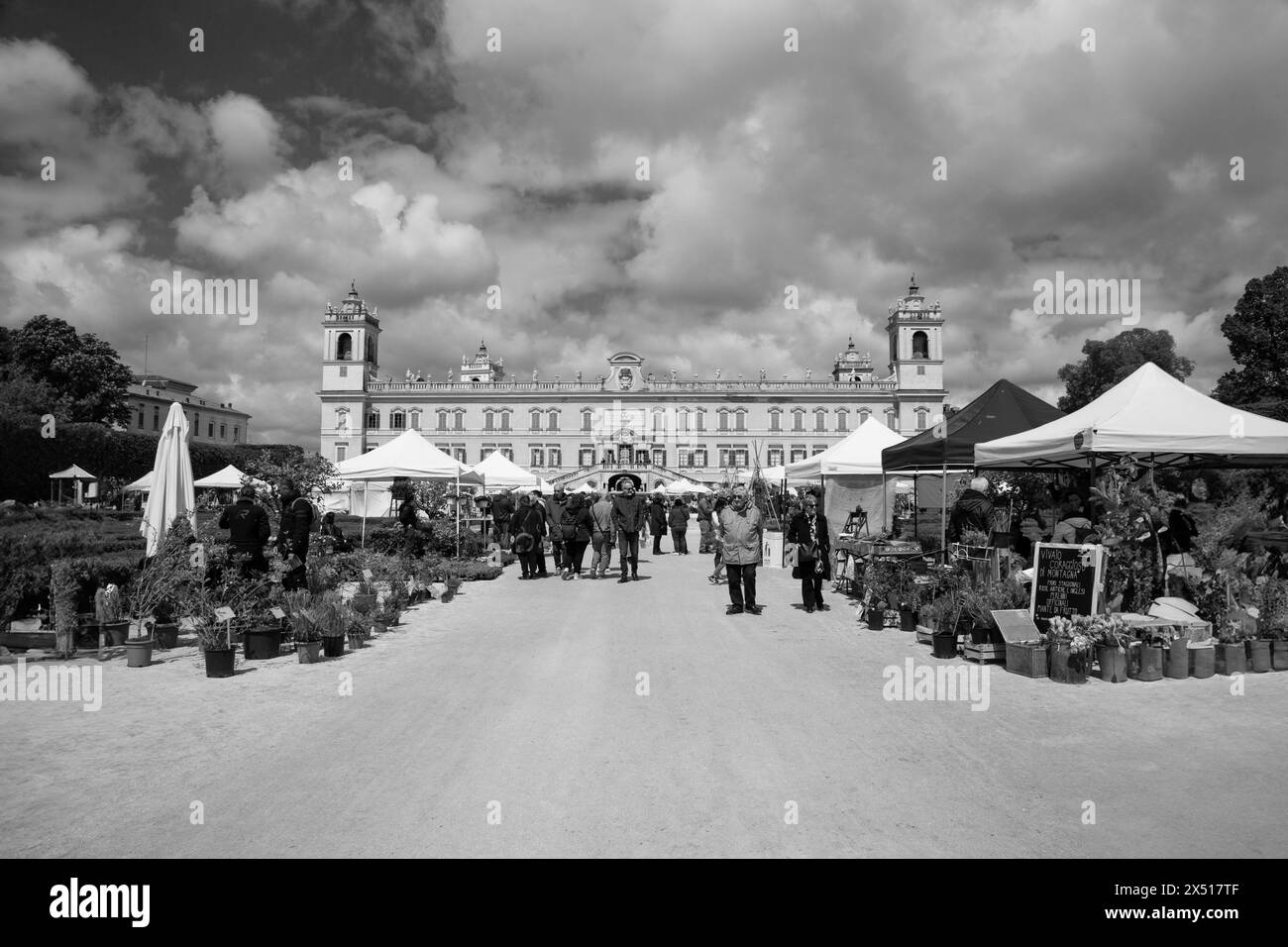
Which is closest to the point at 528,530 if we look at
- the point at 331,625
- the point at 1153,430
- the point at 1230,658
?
the point at 331,625

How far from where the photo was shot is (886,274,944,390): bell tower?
8456 centimetres

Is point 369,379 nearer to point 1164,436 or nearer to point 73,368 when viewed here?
point 73,368

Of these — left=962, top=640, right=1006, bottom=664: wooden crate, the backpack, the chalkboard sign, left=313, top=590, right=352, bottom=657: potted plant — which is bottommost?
left=962, top=640, right=1006, bottom=664: wooden crate

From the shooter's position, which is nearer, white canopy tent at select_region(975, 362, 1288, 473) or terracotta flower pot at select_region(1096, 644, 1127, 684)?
terracotta flower pot at select_region(1096, 644, 1127, 684)

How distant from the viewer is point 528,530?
16.0m

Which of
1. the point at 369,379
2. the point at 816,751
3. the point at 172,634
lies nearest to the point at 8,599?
the point at 172,634

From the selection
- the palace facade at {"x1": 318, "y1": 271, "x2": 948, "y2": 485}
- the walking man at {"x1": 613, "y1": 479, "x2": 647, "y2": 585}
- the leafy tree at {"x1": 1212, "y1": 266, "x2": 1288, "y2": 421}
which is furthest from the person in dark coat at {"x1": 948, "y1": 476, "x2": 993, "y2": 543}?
the palace facade at {"x1": 318, "y1": 271, "x2": 948, "y2": 485}

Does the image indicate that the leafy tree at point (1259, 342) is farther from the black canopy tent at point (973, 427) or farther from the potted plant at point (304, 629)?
the potted plant at point (304, 629)

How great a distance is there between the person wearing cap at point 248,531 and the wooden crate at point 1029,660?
7833 millimetres

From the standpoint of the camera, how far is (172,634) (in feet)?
27.0

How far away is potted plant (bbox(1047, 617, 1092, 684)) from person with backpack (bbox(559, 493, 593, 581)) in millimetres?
10121

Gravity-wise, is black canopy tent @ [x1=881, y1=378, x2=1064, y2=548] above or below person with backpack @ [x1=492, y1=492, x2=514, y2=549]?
above

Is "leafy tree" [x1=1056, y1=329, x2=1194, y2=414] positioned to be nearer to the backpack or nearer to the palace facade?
the palace facade

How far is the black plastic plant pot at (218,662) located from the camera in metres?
6.91
